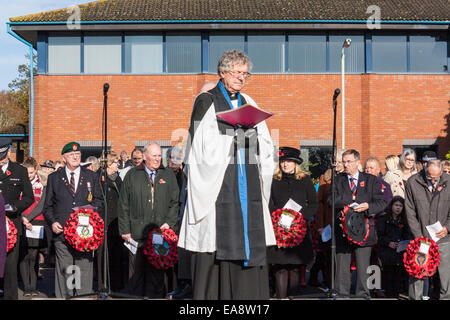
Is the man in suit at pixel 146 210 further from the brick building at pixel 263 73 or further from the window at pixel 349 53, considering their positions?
the window at pixel 349 53

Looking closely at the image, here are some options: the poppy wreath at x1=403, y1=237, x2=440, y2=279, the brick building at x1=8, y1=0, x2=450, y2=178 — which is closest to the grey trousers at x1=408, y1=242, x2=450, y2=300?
the poppy wreath at x1=403, y1=237, x2=440, y2=279

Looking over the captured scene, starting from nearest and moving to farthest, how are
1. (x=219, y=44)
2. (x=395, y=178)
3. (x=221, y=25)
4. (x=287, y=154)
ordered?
(x=287, y=154)
(x=395, y=178)
(x=221, y=25)
(x=219, y=44)

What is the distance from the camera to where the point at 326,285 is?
9.46 m

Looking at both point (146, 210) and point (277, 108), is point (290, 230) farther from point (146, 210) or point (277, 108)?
point (277, 108)

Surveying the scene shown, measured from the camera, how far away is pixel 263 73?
77.8 feet

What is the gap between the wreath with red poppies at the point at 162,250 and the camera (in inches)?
309

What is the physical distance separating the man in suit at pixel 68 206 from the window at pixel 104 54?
15946mm

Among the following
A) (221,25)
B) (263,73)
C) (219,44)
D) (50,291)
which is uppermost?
(221,25)

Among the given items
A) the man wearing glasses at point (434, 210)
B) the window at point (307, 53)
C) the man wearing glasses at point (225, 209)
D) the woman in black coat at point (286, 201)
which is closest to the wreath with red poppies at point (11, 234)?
the woman in black coat at point (286, 201)

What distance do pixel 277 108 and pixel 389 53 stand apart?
5.14 meters

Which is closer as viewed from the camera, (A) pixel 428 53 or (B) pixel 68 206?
(B) pixel 68 206

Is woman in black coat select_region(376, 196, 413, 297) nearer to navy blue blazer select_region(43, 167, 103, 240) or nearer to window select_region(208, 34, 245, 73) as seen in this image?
navy blue blazer select_region(43, 167, 103, 240)

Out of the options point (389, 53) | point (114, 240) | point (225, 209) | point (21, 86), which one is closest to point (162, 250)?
point (114, 240)
